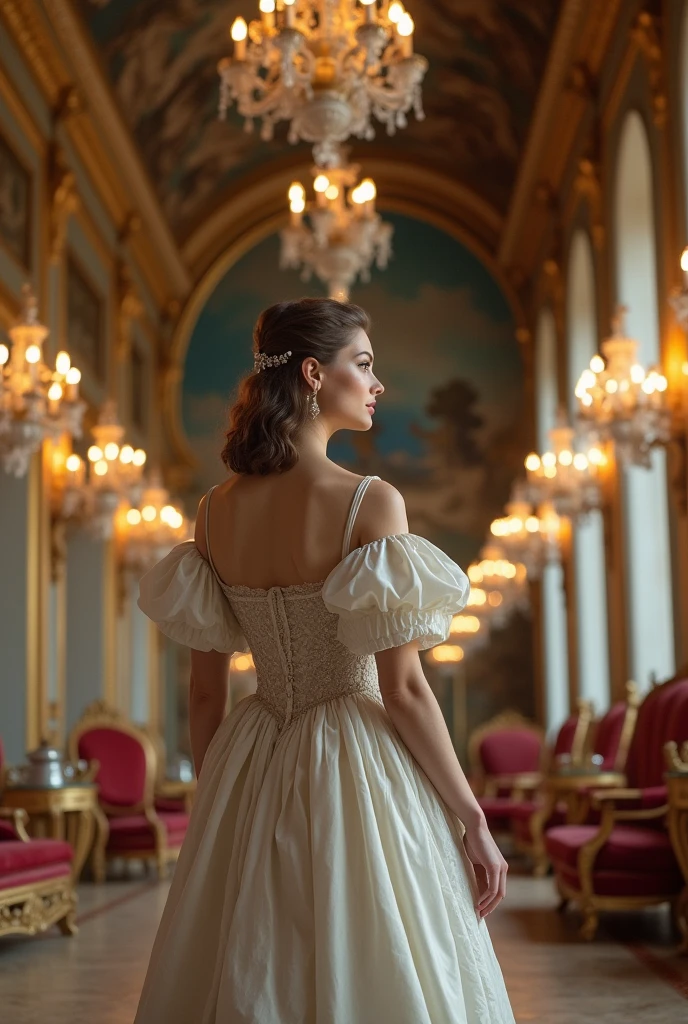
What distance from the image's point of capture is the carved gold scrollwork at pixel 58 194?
1170cm

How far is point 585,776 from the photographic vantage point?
908cm

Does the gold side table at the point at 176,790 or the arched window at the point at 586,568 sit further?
the arched window at the point at 586,568

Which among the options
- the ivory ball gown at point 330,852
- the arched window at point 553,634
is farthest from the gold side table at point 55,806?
the arched window at point 553,634

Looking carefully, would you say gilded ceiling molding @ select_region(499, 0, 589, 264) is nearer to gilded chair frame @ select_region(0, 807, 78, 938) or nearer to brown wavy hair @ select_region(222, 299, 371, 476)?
gilded chair frame @ select_region(0, 807, 78, 938)

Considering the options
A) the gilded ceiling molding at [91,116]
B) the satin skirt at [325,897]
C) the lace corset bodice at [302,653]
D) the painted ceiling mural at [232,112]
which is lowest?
A: the satin skirt at [325,897]

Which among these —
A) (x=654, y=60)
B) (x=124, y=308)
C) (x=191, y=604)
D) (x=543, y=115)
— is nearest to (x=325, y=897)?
(x=191, y=604)

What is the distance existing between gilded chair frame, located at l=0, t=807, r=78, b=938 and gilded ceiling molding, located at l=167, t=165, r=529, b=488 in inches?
450

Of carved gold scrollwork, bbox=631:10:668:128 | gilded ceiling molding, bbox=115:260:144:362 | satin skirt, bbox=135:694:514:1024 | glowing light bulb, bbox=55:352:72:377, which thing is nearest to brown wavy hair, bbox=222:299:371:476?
satin skirt, bbox=135:694:514:1024

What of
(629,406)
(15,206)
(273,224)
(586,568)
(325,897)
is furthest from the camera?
(273,224)

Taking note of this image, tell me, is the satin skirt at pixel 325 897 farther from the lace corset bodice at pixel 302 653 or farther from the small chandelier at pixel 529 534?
the small chandelier at pixel 529 534

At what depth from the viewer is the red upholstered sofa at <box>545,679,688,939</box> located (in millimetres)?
6535

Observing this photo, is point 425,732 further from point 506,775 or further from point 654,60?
point 506,775

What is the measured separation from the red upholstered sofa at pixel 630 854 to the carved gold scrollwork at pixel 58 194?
7.38 metres

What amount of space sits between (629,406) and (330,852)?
20.1ft
